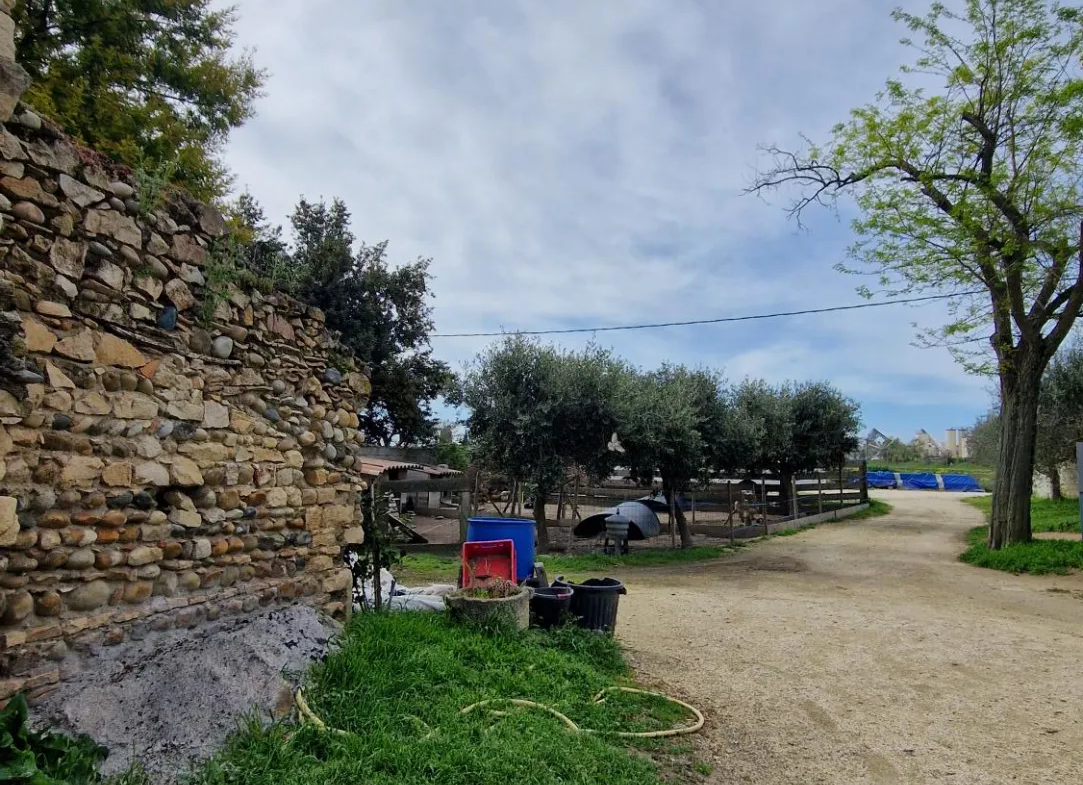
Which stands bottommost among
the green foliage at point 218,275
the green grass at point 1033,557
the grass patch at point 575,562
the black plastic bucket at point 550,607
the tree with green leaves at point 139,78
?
the grass patch at point 575,562

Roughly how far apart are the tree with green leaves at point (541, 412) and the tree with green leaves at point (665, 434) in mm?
402

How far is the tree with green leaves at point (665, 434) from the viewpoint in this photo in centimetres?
1328

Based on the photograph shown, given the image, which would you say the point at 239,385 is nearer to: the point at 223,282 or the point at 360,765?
the point at 223,282

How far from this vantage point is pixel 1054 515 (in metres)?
18.8

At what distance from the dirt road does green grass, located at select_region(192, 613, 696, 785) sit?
27.5 inches

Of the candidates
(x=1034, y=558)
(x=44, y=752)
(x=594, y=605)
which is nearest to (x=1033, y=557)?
(x=1034, y=558)

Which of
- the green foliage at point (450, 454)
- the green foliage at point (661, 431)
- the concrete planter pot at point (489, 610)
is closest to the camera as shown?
the concrete planter pot at point (489, 610)

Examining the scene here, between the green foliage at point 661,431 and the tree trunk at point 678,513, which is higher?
the green foliage at point 661,431

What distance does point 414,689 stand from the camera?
3938 mm

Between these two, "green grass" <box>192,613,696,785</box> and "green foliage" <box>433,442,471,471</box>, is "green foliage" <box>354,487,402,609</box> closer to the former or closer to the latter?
"green grass" <box>192,613,696,785</box>

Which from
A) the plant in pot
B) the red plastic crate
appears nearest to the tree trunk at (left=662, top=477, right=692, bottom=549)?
the red plastic crate

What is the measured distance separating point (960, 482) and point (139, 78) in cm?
5025

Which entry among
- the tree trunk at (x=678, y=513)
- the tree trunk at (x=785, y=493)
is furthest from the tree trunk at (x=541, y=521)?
the tree trunk at (x=785, y=493)

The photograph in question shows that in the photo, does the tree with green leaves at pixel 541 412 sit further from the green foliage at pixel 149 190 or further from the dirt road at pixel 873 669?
the green foliage at pixel 149 190
